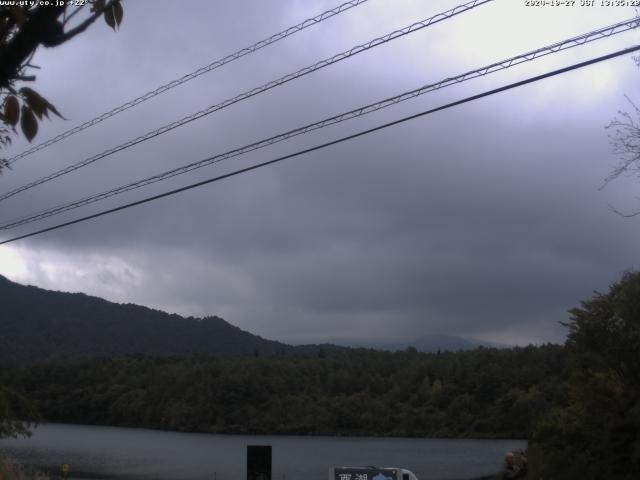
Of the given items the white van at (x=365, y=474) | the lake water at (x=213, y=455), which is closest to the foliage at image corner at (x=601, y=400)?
the white van at (x=365, y=474)

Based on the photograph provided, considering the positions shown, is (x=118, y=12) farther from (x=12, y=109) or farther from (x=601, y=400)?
(x=601, y=400)

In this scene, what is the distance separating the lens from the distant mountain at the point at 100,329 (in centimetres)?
12400

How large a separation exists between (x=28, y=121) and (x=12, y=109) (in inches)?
3.4

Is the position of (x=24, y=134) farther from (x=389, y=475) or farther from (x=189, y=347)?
(x=189, y=347)

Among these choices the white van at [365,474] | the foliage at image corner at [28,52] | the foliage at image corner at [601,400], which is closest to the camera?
the foliage at image corner at [28,52]

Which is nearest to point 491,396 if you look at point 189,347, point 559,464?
point 559,464

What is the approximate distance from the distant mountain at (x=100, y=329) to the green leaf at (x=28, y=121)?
111394 millimetres

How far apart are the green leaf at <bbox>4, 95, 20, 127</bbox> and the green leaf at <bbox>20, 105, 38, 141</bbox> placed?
3 centimetres

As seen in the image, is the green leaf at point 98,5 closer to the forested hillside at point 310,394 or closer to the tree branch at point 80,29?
the tree branch at point 80,29

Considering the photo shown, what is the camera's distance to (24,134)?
359cm

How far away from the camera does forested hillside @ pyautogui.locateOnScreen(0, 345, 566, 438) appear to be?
79688 mm

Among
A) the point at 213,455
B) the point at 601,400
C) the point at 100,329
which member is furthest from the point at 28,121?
the point at 100,329

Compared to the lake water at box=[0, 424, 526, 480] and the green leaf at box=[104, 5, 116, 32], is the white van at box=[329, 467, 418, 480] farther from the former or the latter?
the lake water at box=[0, 424, 526, 480]

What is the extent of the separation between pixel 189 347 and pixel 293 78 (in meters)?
161
